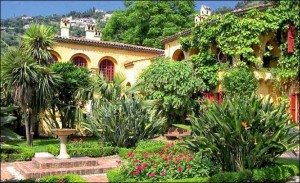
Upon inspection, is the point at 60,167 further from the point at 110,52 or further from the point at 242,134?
the point at 110,52

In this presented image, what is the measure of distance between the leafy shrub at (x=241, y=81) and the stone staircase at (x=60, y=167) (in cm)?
1051

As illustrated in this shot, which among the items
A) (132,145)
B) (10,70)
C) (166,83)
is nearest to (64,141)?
(132,145)

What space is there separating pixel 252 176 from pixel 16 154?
10.6 meters

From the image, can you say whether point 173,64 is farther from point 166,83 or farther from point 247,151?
point 247,151

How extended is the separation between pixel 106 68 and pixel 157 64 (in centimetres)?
1126

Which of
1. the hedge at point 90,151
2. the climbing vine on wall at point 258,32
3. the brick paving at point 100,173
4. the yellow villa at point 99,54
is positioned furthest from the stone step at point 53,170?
the yellow villa at point 99,54

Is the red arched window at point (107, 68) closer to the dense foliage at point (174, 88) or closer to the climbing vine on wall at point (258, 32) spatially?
the dense foliage at point (174, 88)

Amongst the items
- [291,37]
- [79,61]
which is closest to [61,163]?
[291,37]

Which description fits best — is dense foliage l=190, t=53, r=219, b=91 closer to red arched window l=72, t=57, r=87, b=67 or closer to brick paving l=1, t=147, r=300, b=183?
brick paving l=1, t=147, r=300, b=183

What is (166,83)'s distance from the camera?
26.2 m

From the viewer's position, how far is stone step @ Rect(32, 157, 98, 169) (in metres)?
15.3

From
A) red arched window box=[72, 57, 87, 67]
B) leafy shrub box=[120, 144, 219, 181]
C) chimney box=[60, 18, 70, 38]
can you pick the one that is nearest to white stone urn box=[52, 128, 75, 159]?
leafy shrub box=[120, 144, 219, 181]

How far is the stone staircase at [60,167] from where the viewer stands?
1467 centimetres

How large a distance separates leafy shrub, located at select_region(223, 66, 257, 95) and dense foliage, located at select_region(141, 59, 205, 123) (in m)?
2.23
